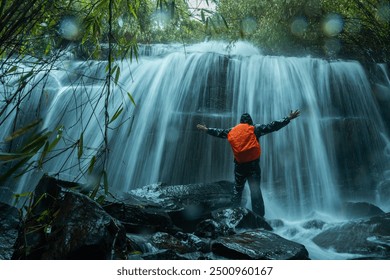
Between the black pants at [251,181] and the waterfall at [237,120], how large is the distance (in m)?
0.80

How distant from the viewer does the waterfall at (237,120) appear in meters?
6.49

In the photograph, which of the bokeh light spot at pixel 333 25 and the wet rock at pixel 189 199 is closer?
the wet rock at pixel 189 199

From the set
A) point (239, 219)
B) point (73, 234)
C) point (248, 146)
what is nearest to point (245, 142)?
point (248, 146)

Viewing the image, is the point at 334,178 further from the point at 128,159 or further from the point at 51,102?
the point at 51,102

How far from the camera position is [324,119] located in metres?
7.22

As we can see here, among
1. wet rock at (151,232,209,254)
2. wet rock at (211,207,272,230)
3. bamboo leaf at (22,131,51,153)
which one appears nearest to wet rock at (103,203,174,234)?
wet rock at (151,232,209,254)

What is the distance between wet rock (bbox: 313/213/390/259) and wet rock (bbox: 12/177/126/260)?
269 centimetres

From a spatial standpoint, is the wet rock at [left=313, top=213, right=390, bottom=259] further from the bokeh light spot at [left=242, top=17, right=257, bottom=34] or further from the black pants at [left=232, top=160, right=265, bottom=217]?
the bokeh light spot at [left=242, top=17, right=257, bottom=34]

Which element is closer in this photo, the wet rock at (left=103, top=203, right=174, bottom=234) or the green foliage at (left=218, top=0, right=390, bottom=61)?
the wet rock at (left=103, top=203, right=174, bottom=234)

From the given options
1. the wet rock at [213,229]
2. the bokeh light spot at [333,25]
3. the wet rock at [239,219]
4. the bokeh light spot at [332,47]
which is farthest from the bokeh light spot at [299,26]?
the wet rock at [213,229]

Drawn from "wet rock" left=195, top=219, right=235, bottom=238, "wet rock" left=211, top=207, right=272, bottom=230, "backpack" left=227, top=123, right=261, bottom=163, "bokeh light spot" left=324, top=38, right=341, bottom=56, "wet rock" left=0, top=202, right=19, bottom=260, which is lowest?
"wet rock" left=0, top=202, right=19, bottom=260

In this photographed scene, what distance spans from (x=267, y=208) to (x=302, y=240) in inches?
54.8

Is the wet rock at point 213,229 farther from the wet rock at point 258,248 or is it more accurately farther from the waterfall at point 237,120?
the waterfall at point 237,120

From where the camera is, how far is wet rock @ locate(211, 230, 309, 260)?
3.12 m
